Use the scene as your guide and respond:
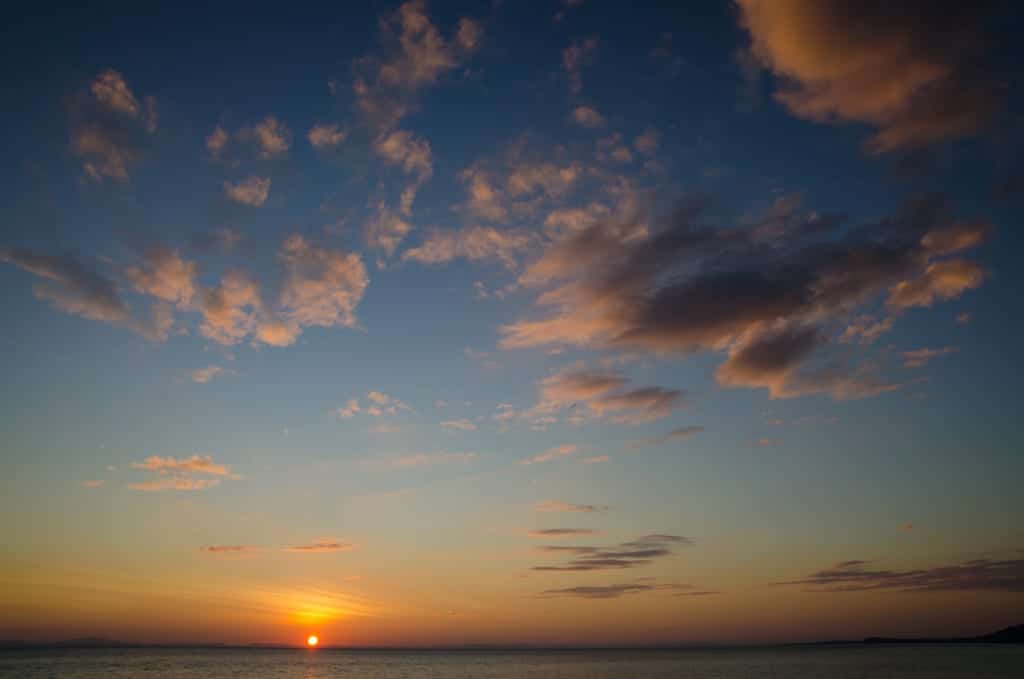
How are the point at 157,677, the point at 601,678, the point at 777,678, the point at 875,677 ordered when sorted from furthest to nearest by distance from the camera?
the point at 157,677 < the point at 601,678 < the point at 777,678 < the point at 875,677

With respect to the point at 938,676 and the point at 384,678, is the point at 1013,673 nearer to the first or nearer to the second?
the point at 938,676

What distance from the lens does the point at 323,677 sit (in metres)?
115

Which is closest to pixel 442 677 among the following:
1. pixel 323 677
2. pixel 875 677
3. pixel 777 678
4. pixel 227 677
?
pixel 323 677

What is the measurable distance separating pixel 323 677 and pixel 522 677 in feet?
129

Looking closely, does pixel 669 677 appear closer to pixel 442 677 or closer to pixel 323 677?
pixel 442 677

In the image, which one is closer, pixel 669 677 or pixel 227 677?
pixel 669 677

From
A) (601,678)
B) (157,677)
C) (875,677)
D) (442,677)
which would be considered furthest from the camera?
(442,677)

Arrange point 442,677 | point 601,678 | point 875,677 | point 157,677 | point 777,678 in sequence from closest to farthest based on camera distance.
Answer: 1. point 875,677
2. point 777,678
3. point 601,678
4. point 157,677
5. point 442,677

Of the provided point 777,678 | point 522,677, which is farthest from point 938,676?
point 522,677

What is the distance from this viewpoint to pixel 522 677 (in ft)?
369

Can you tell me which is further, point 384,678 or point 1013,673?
point 384,678

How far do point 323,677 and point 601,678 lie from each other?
54.4m

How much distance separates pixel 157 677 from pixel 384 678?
1686 inches

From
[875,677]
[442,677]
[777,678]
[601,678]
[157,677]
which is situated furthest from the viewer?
[442,677]
